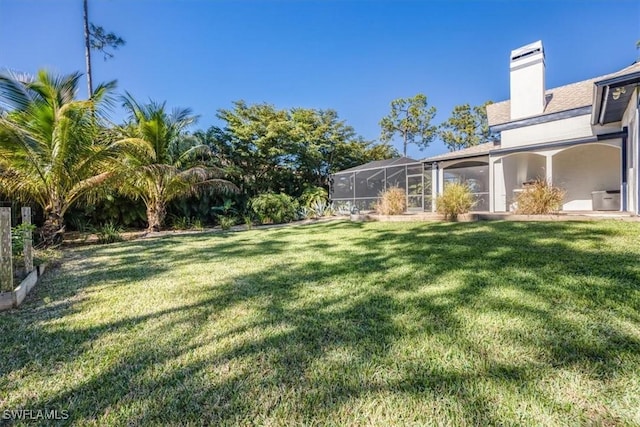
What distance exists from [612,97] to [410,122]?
19378 millimetres

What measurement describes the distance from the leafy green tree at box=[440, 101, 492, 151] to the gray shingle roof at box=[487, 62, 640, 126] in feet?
40.4

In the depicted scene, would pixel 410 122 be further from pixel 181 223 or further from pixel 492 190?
pixel 181 223

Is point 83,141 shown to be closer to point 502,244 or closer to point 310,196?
point 502,244

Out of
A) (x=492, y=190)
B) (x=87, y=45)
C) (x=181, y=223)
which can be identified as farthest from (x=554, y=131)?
(x=87, y=45)

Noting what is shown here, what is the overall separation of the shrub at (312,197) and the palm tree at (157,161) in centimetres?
578

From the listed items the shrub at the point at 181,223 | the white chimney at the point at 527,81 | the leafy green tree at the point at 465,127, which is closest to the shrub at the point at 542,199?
the white chimney at the point at 527,81

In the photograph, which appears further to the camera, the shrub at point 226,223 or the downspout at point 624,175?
the shrub at point 226,223

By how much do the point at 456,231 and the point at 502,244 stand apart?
5.37 ft

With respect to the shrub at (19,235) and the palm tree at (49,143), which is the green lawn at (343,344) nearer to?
the shrub at (19,235)

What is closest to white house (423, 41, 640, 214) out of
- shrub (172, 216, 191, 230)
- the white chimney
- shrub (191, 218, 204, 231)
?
the white chimney

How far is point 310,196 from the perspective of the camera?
1587cm

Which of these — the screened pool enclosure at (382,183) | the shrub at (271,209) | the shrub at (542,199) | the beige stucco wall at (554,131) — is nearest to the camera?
the shrub at (542,199)

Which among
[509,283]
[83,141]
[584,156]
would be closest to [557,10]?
[584,156]

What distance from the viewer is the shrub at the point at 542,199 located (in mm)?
7730
